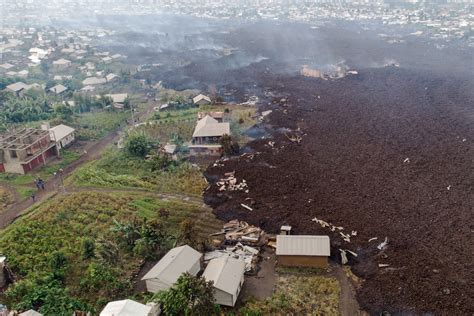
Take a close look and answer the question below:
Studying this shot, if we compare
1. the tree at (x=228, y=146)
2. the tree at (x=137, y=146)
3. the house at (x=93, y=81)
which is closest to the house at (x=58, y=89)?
the house at (x=93, y=81)

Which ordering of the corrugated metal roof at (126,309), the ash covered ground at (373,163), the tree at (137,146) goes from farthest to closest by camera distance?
1. the tree at (137,146)
2. the ash covered ground at (373,163)
3. the corrugated metal roof at (126,309)

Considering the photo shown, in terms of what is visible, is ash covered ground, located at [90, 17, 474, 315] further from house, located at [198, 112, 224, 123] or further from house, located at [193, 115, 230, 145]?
house, located at [198, 112, 224, 123]

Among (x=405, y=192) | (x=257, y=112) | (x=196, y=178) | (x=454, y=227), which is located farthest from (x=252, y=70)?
(x=454, y=227)

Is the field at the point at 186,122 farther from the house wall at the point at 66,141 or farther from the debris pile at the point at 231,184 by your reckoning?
the debris pile at the point at 231,184

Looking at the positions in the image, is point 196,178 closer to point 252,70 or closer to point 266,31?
point 252,70

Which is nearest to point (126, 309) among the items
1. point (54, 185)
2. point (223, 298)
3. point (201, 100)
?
point (223, 298)

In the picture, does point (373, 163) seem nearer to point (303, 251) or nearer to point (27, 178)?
point (303, 251)
